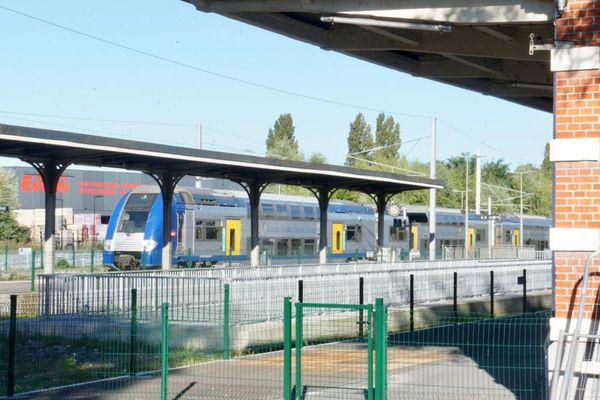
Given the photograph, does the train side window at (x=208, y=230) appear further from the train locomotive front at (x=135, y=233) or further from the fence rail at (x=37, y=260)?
the fence rail at (x=37, y=260)

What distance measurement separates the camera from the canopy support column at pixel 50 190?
25656 mm

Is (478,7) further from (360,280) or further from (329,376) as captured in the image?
(360,280)

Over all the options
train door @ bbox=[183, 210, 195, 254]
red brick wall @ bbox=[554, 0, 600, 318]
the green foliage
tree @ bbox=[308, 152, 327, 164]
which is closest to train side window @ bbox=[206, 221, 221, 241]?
train door @ bbox=[183, 210, 195, 254]

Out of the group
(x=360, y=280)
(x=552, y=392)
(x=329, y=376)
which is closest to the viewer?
(x=552, y=392)

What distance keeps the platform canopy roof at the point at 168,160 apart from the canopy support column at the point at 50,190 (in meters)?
0.23

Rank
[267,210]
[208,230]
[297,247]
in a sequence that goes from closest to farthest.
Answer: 1. [208,230]
2. [267,210]
3. [297,247]

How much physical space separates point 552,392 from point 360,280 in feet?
34.3

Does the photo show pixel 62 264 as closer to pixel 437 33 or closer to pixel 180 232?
pixel 180 232

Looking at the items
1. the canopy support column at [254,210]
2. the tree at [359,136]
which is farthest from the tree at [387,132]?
the canopy support column at [254,210]

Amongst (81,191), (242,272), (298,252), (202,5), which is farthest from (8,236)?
(202,5)

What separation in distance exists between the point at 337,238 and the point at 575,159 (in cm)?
4306

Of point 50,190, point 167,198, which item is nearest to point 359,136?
point 167,198

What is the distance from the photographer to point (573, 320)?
38.2 feet

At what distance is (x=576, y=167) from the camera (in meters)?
11.8
